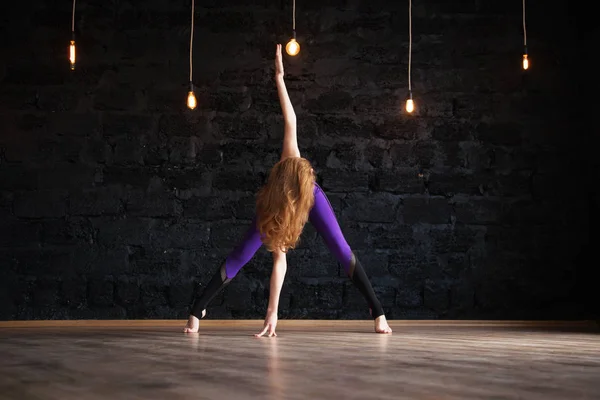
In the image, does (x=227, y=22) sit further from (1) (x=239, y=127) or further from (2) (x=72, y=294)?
(2) (x=72, y=294)

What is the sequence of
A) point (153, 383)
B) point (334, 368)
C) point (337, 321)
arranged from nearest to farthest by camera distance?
1. point (153, 383)
2. point (334, 368)
3. point (337, 321)

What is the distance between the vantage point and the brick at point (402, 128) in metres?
5.94

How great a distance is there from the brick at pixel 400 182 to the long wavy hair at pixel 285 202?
1.57m

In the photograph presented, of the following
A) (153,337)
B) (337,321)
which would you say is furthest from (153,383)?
(337,321)

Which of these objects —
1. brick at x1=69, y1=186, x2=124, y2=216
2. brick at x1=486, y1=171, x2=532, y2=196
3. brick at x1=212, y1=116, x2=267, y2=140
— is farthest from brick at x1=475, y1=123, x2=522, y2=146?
brick at x1=69, y1=186, x2=124, y2=216

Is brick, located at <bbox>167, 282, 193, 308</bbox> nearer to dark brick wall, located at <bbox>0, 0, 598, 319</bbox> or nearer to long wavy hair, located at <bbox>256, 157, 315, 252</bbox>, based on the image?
dark brick wall, located at <bbox>0, 0, 598, 319</bbox>

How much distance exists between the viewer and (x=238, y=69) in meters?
5.92

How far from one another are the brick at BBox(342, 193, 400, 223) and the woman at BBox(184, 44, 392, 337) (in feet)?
4.01

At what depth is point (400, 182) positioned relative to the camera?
5918 mm

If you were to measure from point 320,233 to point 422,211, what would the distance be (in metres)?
1.47

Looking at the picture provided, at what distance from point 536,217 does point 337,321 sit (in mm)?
1606

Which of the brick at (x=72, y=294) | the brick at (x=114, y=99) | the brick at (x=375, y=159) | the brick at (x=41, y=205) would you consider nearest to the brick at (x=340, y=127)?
the brick at (x=375, y=159)

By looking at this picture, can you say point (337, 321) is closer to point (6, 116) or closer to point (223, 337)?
point (223, 337)

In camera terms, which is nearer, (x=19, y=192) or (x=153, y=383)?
(x=153, y=383)
